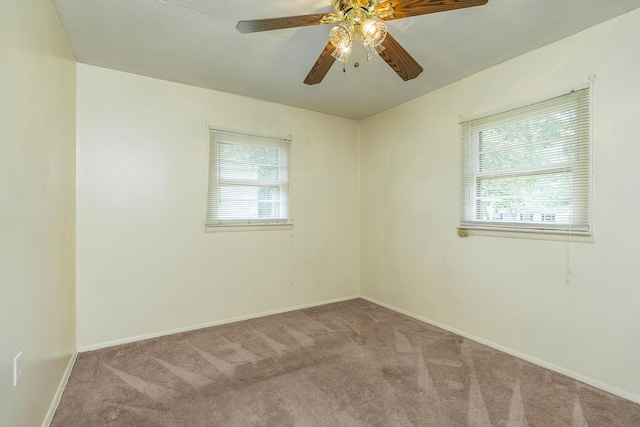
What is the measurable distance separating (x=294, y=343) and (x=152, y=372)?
1.16 m

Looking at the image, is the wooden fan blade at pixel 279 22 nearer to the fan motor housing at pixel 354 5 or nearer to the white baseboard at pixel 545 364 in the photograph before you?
the fan motor housing at pixel 354 5

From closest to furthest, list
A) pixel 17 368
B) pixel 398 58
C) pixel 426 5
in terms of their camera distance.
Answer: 1. pixel 17 368
2. pixel 426 5
3. pixel 398 58

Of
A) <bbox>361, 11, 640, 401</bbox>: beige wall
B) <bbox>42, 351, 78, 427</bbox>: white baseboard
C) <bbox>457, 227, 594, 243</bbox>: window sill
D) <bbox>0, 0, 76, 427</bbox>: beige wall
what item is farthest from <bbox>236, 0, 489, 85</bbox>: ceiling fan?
<bbox>42, 351, 78, 427</bbox>: white baseboard

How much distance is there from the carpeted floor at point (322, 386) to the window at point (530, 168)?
3.77ft

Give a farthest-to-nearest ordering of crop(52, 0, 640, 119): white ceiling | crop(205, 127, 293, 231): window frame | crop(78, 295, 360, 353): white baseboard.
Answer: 1. crop(205, 127, 293, 231): window frame
2. crop(78, 295, 360, 353): white baseboard
3. crop(52, 0, 640, 119): white ceiling

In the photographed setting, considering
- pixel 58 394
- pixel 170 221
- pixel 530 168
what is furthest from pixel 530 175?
pixel 58 394

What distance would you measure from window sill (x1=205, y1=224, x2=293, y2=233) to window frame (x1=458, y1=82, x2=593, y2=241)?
1.99 metres

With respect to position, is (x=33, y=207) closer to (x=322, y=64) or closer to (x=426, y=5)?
(x=322, y=64)

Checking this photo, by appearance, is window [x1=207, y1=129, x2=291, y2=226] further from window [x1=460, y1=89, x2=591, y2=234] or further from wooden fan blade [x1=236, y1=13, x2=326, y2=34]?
window [x1=460, y1=89, x2=591, y2=234]

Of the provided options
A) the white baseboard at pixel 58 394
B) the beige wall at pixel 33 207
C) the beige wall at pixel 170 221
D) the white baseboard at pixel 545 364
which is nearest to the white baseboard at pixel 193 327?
the beige wall at pixel 170 221

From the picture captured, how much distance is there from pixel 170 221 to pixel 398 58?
8.31ft

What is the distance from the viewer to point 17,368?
1358 mm

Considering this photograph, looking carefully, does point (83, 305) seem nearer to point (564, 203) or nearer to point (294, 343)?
point (294, 343)

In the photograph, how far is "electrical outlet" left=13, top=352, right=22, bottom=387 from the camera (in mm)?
1327
